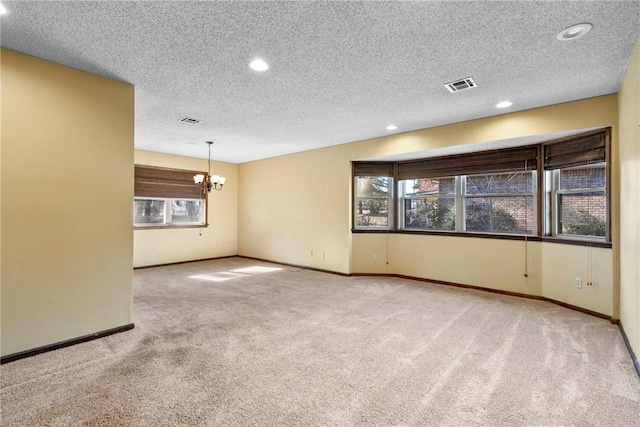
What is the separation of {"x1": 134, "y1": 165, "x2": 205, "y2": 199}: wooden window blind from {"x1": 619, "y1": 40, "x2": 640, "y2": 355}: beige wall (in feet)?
24.6

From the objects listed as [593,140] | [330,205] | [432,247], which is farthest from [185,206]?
[593,140]

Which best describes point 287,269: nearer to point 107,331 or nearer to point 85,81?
point 107,331

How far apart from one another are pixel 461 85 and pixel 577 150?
78.1 inches

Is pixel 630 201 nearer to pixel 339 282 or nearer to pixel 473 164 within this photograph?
pixel 473 164

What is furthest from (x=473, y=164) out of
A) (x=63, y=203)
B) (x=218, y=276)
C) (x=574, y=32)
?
(x=63, y=203)

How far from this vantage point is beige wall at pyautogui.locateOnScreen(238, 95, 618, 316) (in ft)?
12.5

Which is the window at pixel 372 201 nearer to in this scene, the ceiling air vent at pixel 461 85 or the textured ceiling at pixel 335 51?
the textured ceiling at pixel 335 51

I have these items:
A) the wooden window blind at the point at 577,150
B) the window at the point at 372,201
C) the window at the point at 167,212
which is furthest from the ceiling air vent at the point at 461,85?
the window at the point at 167,212

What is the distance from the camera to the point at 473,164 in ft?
16.9

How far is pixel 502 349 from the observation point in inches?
112

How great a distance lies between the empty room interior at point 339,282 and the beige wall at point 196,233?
1472mm

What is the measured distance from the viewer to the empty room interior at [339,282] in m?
2.11

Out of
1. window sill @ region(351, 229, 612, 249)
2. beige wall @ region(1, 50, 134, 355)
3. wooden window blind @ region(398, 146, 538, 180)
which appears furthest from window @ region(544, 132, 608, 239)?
beige wall @ region(1, 50, 134, 355)

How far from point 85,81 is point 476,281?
571 centimetres
